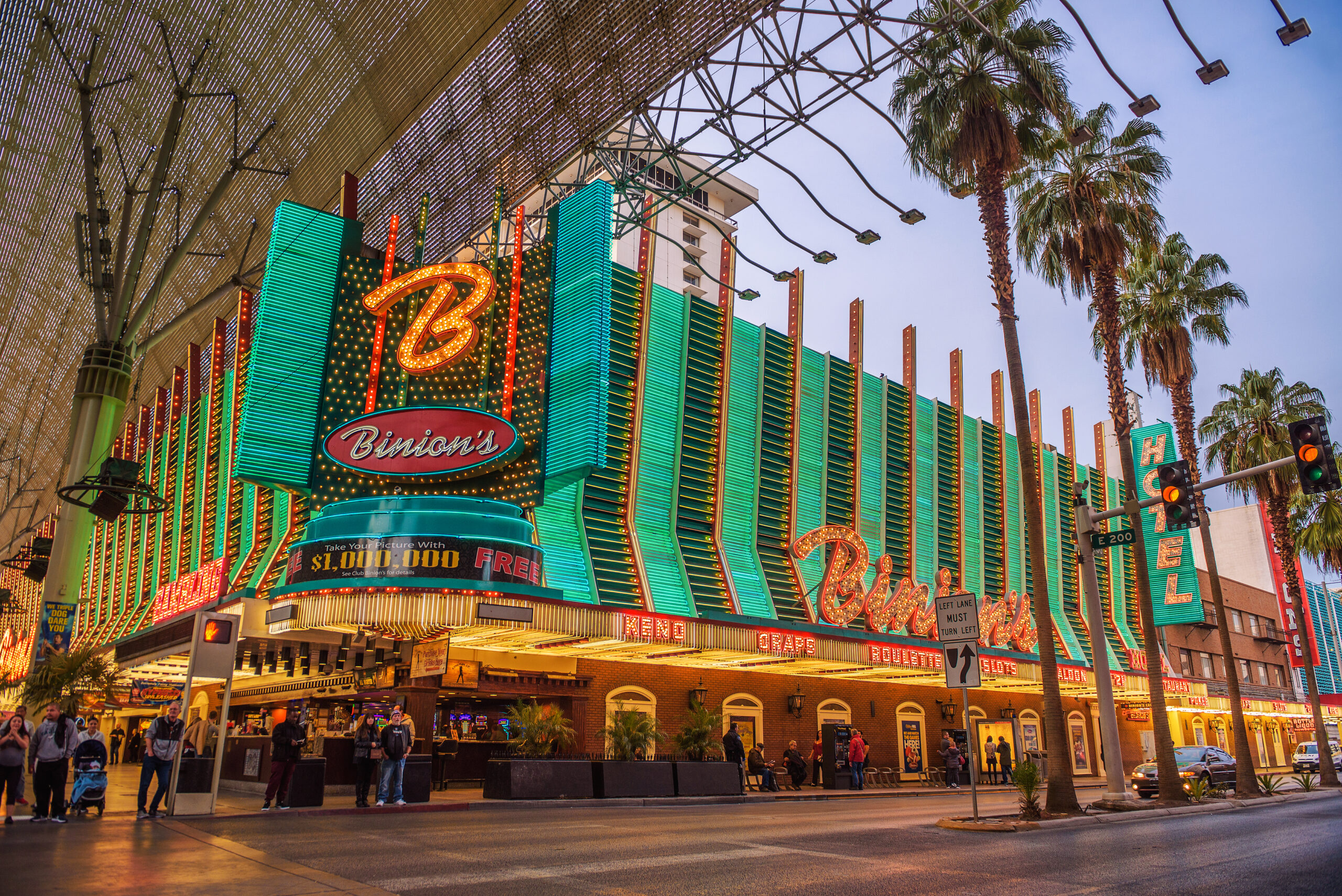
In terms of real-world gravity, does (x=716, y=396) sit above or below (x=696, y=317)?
below

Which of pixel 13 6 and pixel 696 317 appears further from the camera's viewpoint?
pixel 696 317

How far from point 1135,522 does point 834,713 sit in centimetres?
1335

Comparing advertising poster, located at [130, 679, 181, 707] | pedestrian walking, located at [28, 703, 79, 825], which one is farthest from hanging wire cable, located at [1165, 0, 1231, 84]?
advertising poster, located at [130, 679, 181, 707]

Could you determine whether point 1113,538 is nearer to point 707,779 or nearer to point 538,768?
point 707,779

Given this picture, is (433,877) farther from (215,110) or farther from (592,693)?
(215,110)

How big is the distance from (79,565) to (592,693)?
45.6 ft

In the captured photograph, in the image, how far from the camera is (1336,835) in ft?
45.7

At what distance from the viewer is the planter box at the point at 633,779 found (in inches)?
808

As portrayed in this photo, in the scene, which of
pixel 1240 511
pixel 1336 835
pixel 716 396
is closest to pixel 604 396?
pixel 716 396

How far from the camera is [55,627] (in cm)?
2203

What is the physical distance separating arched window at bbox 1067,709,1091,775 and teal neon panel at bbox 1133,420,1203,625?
26.6 feet

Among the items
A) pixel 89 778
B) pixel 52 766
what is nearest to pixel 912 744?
pixel 89 778

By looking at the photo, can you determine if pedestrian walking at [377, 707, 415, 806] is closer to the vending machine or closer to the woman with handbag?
the woman with handbag

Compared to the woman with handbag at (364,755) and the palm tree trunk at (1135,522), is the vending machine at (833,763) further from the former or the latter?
the woman with handbag at (364,755)
